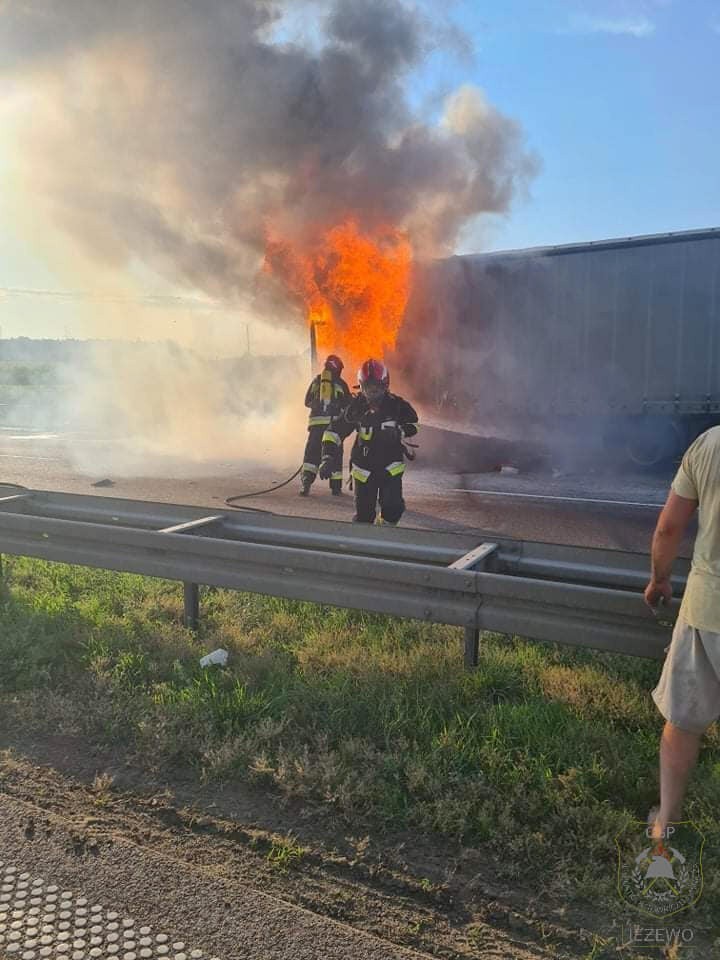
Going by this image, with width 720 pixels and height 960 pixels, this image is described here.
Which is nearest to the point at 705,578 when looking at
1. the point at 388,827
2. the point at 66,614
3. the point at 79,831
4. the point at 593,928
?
the point at 593,928

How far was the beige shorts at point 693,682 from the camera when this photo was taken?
2588mm

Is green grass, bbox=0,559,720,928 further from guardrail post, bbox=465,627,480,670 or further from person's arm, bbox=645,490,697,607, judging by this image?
person's arm, bbox=645,490,697,607

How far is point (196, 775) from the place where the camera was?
3.07m

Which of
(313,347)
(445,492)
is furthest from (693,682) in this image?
(313,347)

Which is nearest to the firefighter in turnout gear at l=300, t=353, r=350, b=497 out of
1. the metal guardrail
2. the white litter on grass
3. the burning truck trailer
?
the burning truck trailer

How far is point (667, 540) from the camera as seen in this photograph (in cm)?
278

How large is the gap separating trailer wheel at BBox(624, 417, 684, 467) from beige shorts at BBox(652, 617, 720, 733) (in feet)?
35.0

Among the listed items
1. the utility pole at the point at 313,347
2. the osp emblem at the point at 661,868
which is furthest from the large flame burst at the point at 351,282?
the osp emblem at the point at 661,868

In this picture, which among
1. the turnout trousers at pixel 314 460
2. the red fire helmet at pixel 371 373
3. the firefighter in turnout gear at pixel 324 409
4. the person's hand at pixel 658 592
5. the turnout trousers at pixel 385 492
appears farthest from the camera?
the turnout trousers at pixel 314 460

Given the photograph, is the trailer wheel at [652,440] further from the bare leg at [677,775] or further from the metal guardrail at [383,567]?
the bare leg at [677,775]

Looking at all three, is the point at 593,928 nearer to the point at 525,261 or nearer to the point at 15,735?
the point at 15,735

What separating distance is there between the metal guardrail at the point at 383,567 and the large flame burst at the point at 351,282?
1014 cm

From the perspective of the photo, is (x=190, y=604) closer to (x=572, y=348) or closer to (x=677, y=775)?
(x=677, y=775)

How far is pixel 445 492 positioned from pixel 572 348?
386 cm
